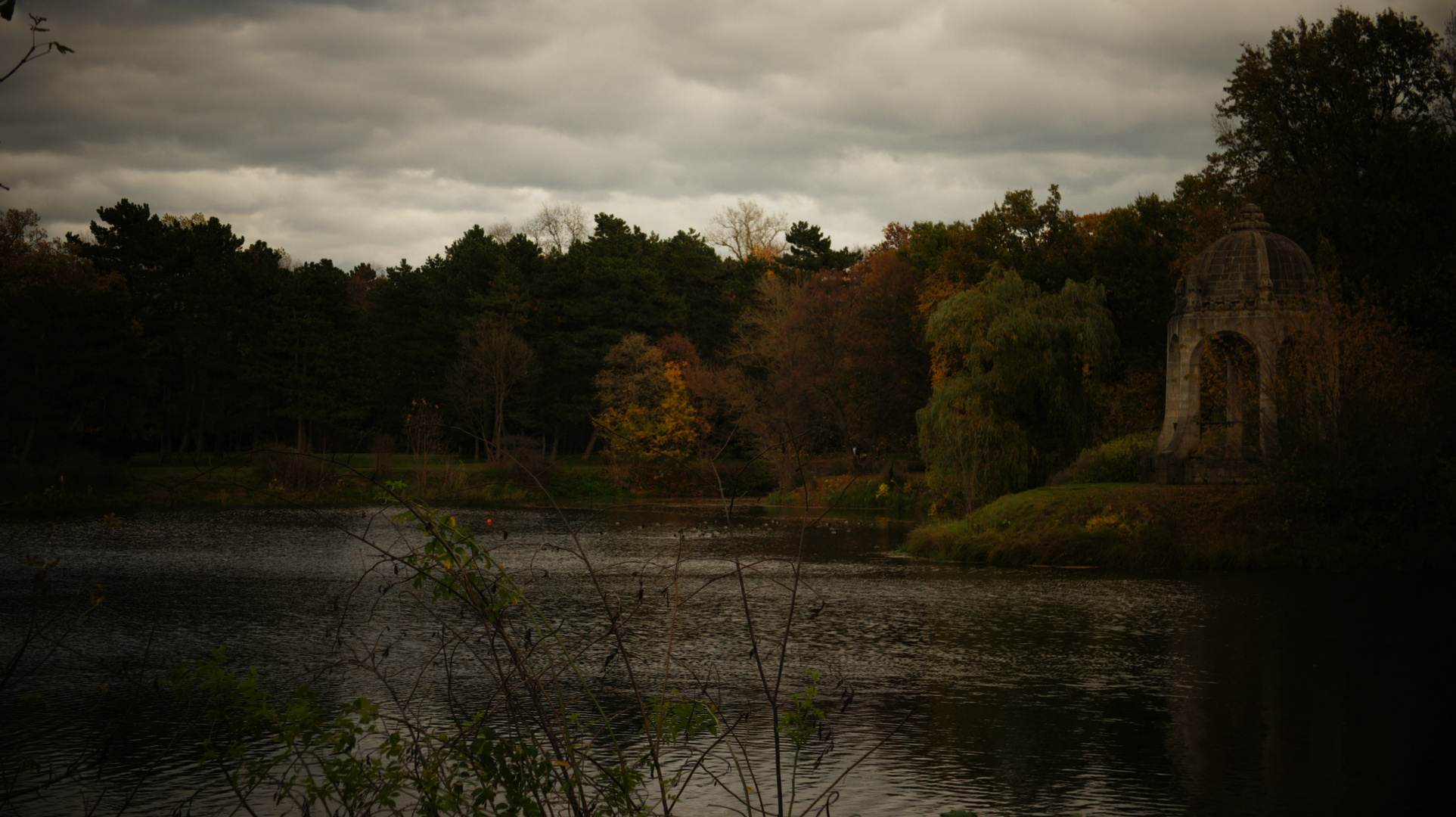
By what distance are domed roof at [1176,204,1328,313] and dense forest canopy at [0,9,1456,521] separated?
222 centimetres

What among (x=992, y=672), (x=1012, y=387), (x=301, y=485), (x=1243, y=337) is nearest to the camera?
(x=992, y=672)

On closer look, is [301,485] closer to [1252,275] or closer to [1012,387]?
[1012,387]

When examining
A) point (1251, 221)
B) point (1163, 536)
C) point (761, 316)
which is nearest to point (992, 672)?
point (1163, 536)

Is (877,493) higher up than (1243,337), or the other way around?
(1243,337)

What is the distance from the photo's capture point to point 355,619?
57.4 feet

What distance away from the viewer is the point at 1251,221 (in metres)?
29.9

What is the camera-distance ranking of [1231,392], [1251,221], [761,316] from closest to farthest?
1. [1251,221]
2. [1231,392]
3. [761,316]

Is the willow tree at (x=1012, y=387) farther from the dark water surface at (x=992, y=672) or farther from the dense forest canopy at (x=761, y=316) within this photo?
the dark water surface at (x=992, y=672)

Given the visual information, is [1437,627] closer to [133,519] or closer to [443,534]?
[443,534]

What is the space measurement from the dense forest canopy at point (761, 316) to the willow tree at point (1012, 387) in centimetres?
10

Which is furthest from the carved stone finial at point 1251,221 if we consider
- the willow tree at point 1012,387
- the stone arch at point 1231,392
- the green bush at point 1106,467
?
the green bush at point 1106,467

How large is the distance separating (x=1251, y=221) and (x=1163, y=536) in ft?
31.5

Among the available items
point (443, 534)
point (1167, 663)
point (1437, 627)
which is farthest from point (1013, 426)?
point (443, 534)

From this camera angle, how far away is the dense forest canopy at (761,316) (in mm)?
33719
